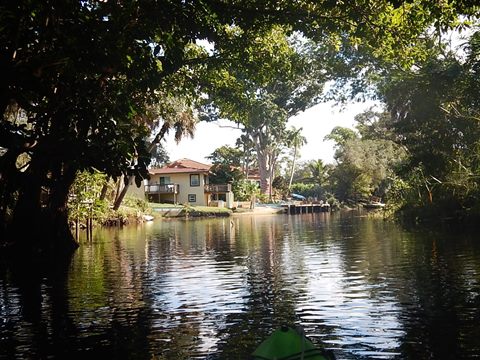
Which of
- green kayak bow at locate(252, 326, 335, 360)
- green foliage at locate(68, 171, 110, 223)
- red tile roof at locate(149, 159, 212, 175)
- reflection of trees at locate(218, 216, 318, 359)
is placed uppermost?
red tile roof at locate(149, 159, 212, 175)

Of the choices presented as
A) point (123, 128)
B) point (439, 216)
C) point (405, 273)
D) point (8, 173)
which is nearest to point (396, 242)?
point (405, 273)

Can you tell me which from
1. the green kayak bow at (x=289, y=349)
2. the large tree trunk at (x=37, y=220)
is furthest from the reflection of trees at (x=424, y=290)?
the large tree trunk at (x=37, y=220)

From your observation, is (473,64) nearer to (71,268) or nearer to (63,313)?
(71,268)

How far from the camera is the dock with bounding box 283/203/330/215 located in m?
72.4

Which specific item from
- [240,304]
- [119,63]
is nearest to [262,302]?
[240,304]

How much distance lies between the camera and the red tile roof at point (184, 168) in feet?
242

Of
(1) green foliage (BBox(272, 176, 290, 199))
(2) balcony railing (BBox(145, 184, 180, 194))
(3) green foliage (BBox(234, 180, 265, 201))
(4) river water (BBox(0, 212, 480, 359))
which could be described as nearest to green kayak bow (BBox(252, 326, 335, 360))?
(4) river water (BBox(0, 212, 480, 359))

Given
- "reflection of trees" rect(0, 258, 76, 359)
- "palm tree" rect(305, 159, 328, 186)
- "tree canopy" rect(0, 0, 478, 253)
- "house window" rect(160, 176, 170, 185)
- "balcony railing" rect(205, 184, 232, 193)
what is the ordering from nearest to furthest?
"reflection of trees" rect(0, 258, 76, 359) < "tree canopy" rect(0, 0, 478, 253) < "balcony railing" rect(205, 184, 232, 193) < "house window" rect(160, 176, 170, 185) < "palm tree" rect(305, 159, 328, 186)

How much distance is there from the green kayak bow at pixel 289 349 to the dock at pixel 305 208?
65.9 metres

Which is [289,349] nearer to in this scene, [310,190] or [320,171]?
[320,171]

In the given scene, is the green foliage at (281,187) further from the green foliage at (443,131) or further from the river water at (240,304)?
the river water at (240,304)

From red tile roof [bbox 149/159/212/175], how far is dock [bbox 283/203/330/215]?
1271 cm

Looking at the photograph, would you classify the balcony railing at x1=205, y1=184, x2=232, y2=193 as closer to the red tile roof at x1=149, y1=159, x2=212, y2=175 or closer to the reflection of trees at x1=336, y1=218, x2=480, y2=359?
the red tile roof at x1=149, y1=159, x2=212, y2=175

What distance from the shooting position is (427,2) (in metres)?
13.5
